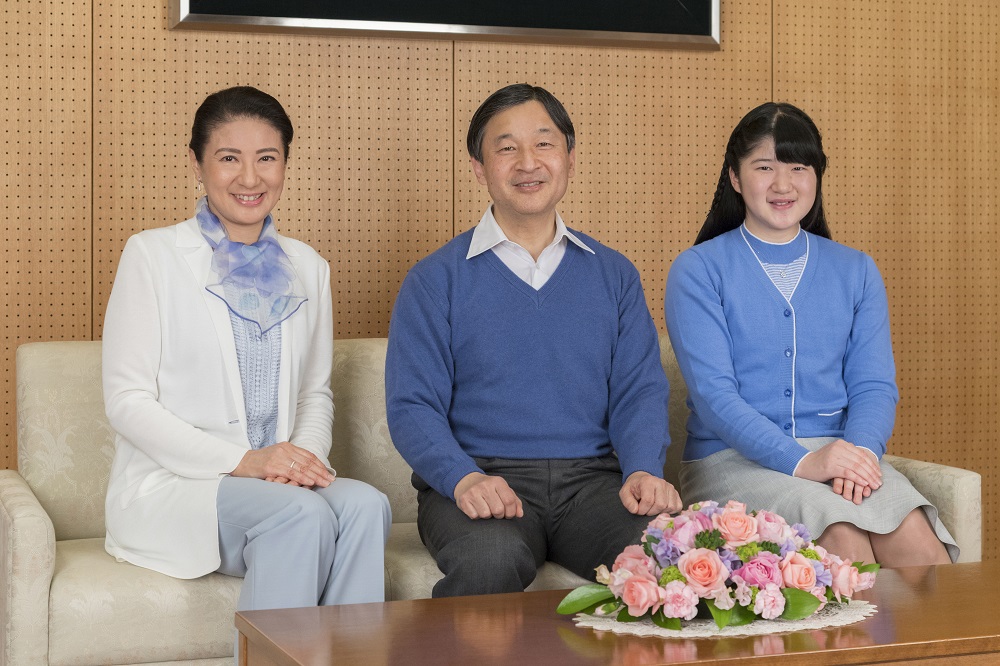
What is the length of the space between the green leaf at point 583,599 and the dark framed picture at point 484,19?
8.26 ft

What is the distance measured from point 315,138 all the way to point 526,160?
1327 mm

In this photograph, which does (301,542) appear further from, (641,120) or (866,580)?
(641,120)

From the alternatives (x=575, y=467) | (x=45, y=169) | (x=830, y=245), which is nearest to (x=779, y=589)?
(x=575, y=467)

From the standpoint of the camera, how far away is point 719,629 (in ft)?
6.10

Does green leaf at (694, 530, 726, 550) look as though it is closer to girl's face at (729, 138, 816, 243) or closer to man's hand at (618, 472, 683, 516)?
man's hand at (618, 472, 683, 516)

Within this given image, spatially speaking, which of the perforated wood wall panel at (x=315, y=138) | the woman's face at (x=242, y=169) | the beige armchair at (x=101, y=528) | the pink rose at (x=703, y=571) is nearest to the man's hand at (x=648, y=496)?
the beige armchair at (x=101, y=528)

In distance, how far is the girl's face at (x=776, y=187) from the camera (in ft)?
10.0

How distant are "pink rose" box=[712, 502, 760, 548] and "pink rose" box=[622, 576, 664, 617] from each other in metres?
0.14

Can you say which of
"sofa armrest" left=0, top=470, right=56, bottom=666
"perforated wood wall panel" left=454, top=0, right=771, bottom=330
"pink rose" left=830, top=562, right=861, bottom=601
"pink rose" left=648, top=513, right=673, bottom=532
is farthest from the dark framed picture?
"pink rose" left=830, top=562, right=861, bottom=601

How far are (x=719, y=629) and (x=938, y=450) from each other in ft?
10.0

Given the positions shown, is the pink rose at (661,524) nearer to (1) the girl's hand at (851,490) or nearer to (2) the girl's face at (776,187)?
(1) the girl's hand at (851,490)

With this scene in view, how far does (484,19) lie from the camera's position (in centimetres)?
402

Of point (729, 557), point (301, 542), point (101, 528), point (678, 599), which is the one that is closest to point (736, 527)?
point (729, 557)

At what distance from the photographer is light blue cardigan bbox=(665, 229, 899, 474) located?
2.96 m
